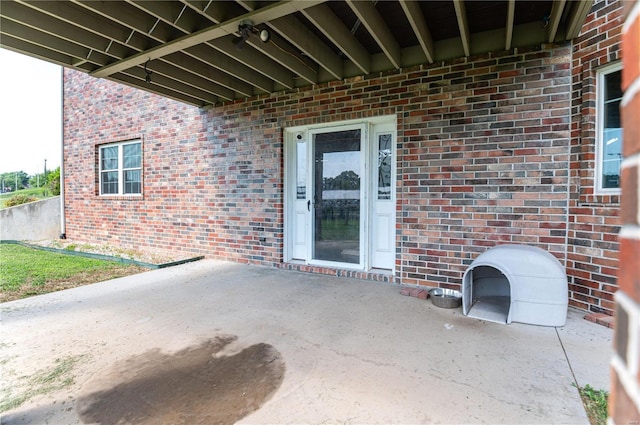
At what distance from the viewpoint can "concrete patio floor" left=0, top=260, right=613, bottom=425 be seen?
1934 mm

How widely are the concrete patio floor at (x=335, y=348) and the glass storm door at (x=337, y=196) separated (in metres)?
0.91

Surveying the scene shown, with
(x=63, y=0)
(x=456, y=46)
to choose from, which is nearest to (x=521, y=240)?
(x=456, y=46)

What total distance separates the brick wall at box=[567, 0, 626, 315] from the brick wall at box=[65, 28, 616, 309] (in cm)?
6

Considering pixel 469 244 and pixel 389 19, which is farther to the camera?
pixel 469 244

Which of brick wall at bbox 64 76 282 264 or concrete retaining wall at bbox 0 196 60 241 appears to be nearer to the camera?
brick wall at bbox 64 76 282 264

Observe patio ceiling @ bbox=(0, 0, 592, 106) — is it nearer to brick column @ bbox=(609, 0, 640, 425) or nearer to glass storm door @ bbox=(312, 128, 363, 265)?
glass storm door @ bbox=(312, 128, 363, 265)

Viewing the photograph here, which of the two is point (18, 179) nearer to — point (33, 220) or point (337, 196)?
point (33, 220)

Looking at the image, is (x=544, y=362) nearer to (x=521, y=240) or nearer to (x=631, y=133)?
(x=521, y=240)

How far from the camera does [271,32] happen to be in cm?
402

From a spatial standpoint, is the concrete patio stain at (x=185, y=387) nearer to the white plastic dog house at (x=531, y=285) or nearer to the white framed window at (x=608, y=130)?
the white plastic dog house at (x=531, y=285)

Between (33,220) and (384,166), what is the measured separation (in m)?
10.0

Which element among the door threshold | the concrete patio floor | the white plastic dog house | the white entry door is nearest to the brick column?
the concrete patio floor

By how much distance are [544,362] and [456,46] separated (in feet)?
11.6

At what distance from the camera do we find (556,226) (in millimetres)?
3590
